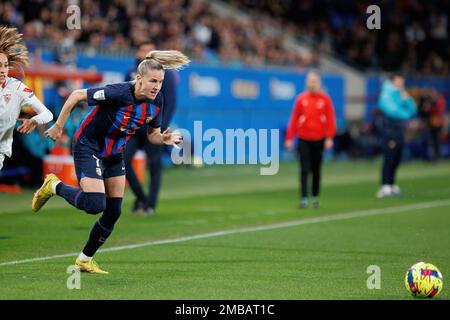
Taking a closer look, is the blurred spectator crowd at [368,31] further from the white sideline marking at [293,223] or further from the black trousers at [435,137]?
the white sideline marking at [293,223]

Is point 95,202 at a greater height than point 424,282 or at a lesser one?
greater

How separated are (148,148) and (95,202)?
5496 mm

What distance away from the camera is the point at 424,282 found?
25.5 feet

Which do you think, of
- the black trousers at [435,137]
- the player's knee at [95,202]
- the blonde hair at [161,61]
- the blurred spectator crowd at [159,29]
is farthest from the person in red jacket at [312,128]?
the black trousers at [435,137]

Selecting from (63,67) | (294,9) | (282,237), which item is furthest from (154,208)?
(294,9)

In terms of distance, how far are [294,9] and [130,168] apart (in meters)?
26.8

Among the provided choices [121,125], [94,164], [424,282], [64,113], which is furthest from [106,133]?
[424,282]

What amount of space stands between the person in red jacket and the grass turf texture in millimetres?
680

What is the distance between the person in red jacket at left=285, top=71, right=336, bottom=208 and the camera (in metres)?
15.8

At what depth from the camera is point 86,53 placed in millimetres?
24234

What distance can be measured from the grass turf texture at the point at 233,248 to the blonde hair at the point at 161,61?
188cm

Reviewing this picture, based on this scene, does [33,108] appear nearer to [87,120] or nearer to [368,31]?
Answer: [87,120]
